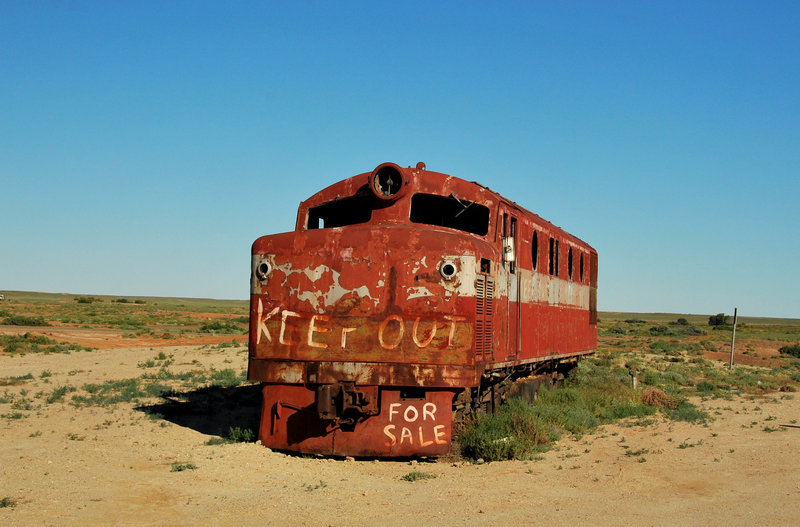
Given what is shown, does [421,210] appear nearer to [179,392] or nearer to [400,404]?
[400,404]

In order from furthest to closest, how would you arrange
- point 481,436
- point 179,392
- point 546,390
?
point 179,392, point 546,390, point 481,436

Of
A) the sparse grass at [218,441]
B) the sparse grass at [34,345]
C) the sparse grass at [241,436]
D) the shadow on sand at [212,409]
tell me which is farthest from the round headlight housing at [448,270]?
the sparse grass at [34,345]

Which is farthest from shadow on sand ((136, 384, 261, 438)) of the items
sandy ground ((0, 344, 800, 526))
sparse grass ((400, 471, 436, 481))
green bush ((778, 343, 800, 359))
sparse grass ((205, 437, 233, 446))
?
green bush ((778, 343, 800, 359))

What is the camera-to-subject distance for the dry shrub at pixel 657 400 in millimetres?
16641

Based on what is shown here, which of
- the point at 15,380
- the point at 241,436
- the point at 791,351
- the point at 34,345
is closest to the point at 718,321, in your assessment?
the point at 791,351

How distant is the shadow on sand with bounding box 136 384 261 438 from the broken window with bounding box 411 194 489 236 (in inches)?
175

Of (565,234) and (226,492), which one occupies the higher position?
(565,234)

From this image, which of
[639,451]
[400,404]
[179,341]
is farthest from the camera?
[179,341]

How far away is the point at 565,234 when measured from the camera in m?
16.4

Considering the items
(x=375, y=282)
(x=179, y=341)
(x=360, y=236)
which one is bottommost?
(x=179, y=341)

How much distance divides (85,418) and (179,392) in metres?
4.16

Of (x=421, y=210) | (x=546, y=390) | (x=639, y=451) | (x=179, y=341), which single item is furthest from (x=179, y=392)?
(x=179, y=341)

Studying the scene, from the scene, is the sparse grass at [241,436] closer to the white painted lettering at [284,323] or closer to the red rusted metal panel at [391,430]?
the red rusted metal panel at [391,430]

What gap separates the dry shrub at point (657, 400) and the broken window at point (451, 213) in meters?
8.29
